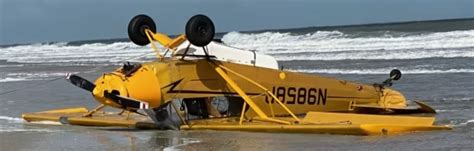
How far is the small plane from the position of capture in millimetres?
11930

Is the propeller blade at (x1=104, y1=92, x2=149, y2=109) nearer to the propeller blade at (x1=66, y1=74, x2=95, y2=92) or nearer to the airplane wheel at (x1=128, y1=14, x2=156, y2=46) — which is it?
the propeller blade at (x1=66, y1=74, x2=95, y2=92)

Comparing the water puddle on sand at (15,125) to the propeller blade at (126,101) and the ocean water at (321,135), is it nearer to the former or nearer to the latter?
the ocean water at (321,135)

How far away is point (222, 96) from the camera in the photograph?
13242 mm

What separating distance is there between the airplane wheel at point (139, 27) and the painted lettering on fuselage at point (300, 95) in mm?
2380

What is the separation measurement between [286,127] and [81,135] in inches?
132

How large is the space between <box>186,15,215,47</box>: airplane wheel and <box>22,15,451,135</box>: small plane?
0.05 feet

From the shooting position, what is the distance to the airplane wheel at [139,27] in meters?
13.2

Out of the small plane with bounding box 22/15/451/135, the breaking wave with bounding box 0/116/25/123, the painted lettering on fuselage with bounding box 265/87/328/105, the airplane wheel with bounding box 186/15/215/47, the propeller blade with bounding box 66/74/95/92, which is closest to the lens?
the small plane with bounding box 22/15/451/135

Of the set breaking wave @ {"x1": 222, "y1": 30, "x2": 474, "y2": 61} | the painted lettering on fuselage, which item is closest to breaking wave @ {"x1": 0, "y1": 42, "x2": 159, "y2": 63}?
breaking wave @ {"x1": 222, "y1": 30, "x2": 474, "y2": 61}

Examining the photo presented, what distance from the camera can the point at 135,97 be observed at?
11852 millimetres

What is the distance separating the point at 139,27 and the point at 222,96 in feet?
6.08

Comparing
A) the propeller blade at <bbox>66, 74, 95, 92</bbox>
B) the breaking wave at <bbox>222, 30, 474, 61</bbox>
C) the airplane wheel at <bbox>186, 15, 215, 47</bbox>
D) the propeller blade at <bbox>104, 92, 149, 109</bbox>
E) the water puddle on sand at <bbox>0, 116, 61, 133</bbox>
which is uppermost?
the breaking wave at <bbox>222, 30, 474, 61</bbox>

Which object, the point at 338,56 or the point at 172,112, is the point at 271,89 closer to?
the point at 172,112

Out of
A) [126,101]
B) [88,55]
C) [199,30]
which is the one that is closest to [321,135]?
[199,30]
